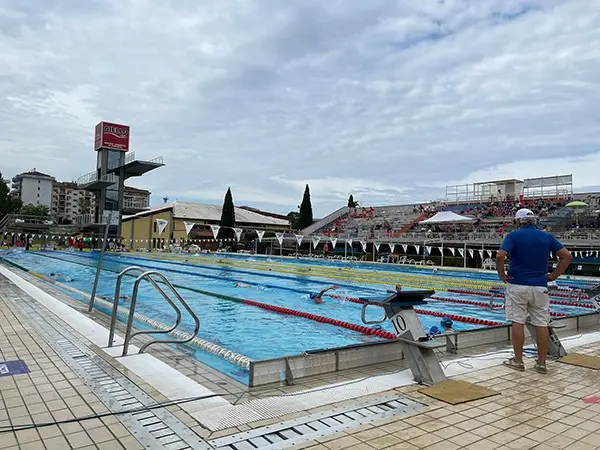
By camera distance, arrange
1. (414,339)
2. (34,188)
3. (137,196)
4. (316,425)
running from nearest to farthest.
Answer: (316,425) < (414,339) < (34,188) < (137,196)

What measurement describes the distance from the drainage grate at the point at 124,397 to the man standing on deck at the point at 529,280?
9.16 feet

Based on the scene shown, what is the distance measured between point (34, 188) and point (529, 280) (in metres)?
96.5

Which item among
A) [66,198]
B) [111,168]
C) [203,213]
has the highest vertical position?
[66,198]

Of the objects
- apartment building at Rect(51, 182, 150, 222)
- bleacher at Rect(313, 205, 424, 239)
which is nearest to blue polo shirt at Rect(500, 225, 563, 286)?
bleacher at Rect(313, 205, 424, 239)

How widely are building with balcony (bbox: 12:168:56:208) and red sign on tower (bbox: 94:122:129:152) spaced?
53978 millimetres

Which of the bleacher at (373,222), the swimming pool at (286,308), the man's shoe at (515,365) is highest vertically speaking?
the bleacher at (373,222)

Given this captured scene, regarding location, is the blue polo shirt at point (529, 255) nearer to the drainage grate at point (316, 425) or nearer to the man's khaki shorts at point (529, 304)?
the man's khaki shorts at point (529, 304)

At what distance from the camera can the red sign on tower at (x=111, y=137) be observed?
3846cm

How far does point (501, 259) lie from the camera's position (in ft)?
12.3

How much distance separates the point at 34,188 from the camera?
276ft

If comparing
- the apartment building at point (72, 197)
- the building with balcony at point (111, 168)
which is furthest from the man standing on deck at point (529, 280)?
the apartment building at point (72, 197)

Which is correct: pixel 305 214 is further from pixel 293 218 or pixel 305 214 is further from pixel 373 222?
pixel 293 218

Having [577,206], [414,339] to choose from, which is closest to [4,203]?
[577,206]

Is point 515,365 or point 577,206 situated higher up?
point 577,206
